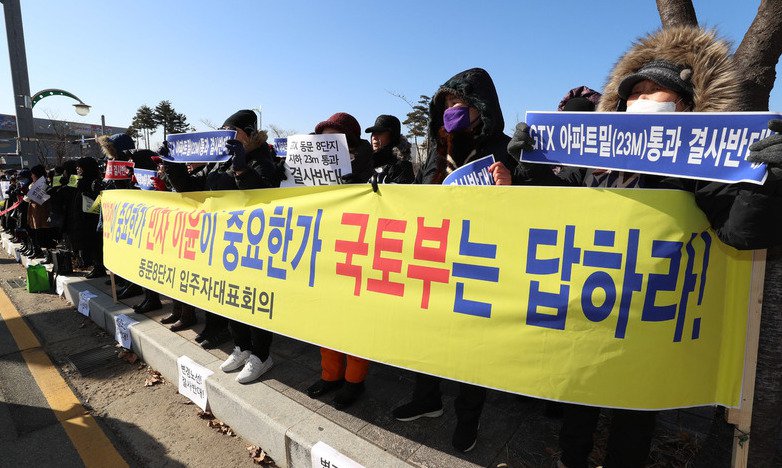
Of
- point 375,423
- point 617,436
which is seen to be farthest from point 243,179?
point 617,436

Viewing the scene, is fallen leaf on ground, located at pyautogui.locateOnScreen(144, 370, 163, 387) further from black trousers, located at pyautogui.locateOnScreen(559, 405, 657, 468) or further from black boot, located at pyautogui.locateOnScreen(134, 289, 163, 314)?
black trousers, located at pyautogui.locateOnScreen(559, 405, 657, 468)

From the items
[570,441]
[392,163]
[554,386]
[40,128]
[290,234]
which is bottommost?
[570,441]

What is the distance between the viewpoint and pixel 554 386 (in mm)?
1861

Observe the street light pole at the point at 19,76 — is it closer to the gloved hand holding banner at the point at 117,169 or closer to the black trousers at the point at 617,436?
the gloved hand holding banner at the point at 117,169

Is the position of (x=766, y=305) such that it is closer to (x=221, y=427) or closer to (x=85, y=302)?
(x=221, y=427)

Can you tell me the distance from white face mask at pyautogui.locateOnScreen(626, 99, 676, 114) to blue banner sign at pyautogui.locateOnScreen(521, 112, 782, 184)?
0.22 m

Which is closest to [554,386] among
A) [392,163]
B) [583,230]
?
[583,230]

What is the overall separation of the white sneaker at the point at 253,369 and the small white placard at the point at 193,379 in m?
0.30

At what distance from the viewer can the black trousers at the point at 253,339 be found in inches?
132

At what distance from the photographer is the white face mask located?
179 centimetres

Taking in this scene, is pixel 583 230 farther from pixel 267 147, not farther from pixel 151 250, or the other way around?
pixel 151 250

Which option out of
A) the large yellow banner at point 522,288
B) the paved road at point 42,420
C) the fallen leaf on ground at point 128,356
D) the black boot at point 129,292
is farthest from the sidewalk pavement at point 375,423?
the black boot at point 129,292

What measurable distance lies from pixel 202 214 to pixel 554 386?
115 inches

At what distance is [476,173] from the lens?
88.4 inches
